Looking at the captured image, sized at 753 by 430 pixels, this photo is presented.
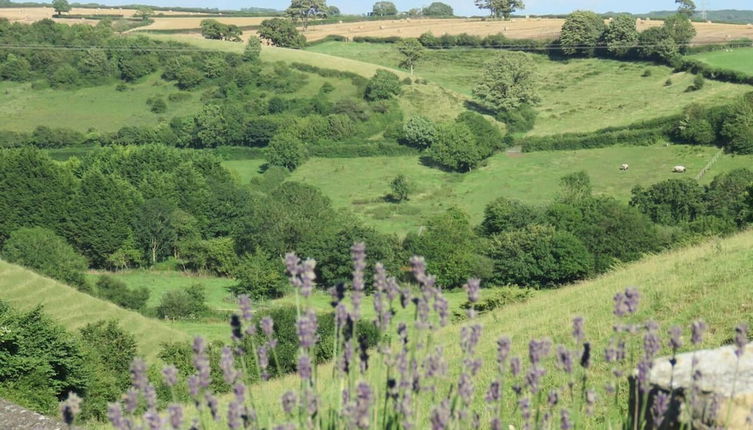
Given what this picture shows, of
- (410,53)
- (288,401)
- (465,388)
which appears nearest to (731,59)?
(410,53)

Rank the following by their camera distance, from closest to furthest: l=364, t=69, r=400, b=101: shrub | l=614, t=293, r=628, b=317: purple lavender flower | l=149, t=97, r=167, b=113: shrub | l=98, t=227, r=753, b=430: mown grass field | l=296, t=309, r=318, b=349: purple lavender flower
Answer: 1. l=296, t=309, r=318, b=349: purple lavender flower
2. l=614, t=293, r=628, b=317: purple lavender flower
3. l=98, t=227, r=753, b=430: mown grass field
4. l=364, t=69, r=400, b=101: shrub
5. l=149, t=97, r=167, b=113: shrub

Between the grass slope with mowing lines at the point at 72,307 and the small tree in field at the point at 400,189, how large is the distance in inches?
1519

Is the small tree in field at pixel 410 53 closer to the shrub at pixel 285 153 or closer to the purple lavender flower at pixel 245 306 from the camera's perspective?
the shrub at pixel 285 153

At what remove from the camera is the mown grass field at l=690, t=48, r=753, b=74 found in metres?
110

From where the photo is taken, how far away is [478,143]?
326 ft

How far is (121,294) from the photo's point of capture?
2393 inches

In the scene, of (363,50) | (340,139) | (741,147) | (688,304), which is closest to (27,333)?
(688,304)

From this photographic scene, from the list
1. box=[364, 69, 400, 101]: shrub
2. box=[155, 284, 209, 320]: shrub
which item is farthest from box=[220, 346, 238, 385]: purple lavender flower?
box=[364, 69, 400, 101]: shrub

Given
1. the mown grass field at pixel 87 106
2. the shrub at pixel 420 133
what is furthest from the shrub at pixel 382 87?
the mown grass field at pixel 87 106

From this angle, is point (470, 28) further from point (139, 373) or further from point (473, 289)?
point (139, 373)

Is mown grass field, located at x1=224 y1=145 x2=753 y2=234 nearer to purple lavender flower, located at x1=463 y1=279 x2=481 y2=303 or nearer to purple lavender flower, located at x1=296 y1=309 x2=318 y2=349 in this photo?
purple lavender flower, located at x1=463 y1=279 x2=481 y2=303

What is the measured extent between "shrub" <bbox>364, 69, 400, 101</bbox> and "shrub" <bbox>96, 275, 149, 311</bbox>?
6188 centimetres

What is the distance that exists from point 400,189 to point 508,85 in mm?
37929

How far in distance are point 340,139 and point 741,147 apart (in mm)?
45661
